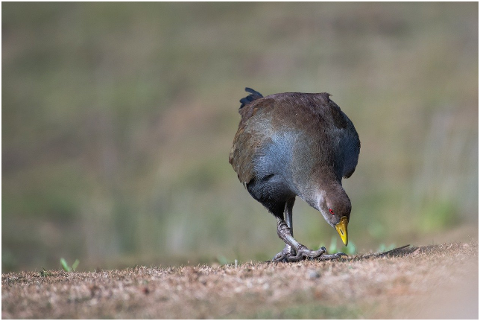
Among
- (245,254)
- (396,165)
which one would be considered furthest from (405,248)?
(396,165)

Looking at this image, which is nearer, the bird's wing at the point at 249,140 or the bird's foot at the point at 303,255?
the bird's foot at the point at 303,255

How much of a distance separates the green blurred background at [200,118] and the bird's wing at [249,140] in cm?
300

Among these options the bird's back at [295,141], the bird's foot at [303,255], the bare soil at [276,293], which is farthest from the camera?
the bird's foot at [303,255]

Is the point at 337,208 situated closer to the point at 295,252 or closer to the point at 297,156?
the point at 297,156

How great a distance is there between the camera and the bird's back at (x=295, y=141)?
7172mm

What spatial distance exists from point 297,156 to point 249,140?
29.1 inches

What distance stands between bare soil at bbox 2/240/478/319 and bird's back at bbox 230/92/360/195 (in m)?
1.27

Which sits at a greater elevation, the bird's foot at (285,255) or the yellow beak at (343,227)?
the yellow beak at (343,227)

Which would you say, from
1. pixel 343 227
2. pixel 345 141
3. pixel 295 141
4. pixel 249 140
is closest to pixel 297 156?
pixel 295 141

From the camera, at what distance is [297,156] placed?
720 centimetres

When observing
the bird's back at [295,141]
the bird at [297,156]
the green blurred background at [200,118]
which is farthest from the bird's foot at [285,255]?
the green blurred background at [200,118]

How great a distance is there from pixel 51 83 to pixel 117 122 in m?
3.67

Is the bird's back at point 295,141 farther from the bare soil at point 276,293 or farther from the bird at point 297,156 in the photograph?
the bare soil at point 276,293

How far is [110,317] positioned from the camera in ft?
16.5
